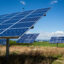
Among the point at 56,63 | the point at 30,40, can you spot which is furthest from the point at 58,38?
the point at 56,63

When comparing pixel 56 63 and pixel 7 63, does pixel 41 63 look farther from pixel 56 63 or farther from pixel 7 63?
pixel 7 63

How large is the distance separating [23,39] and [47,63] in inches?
931

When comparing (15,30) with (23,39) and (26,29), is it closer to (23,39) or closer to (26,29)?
(26,29)

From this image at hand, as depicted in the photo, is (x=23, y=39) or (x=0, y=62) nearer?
(x=0, y=62)

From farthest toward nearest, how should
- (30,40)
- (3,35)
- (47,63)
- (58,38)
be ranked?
(58,38) → (30,40) → (47,63) → (3,35)

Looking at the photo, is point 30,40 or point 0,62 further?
point 30,40

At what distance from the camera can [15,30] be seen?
9156 mm

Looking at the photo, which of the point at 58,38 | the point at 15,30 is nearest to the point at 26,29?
the point at 15,30

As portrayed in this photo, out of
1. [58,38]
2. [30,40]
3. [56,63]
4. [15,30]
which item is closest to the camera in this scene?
[15,30]

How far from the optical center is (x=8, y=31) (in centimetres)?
916

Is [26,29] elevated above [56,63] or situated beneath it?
elevated above

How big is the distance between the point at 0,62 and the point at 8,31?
2.81 metres

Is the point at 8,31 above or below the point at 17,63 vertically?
above

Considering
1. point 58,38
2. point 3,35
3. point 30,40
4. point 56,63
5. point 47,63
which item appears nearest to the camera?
point 3,35
